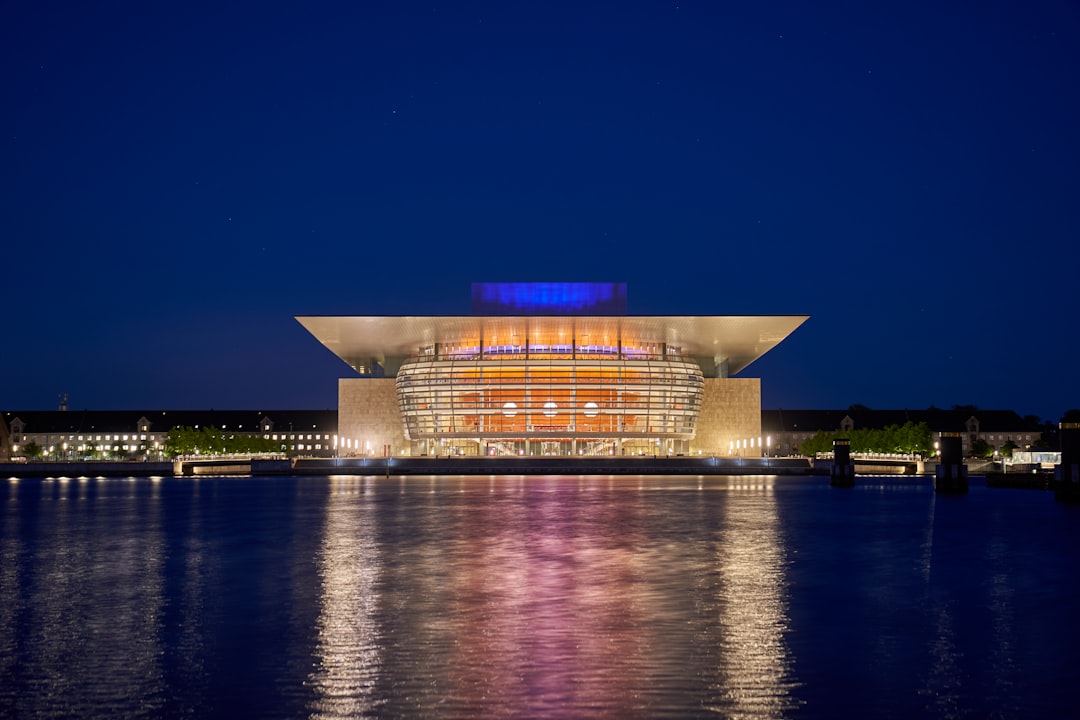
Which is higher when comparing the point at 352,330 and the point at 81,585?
the point at 352,330

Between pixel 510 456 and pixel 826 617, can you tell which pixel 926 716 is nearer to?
pixel 826 617

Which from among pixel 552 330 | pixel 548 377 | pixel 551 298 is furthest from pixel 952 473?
pixel 551 298

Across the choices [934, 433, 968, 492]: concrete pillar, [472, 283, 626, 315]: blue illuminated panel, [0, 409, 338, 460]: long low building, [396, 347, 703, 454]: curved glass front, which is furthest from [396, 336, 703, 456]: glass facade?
[0, 409, 338, 460]: long low building

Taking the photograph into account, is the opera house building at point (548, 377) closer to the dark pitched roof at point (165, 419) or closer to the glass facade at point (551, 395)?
the glass facade at point (551, 395)

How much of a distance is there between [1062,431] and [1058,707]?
1360 inches

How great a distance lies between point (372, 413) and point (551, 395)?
18506 millimetres

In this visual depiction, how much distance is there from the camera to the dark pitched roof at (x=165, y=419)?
476 ft

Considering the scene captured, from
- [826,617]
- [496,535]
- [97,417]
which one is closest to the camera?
[826,617]

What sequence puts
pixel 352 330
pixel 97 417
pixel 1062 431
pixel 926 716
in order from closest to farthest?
1. pixel 926 716
2. pixel 1062 431
3. pixel 352 330
4. pixel 97 417

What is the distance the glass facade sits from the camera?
286ft

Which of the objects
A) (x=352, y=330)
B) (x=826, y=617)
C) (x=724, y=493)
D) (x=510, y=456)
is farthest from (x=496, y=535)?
(x=510, y=456)

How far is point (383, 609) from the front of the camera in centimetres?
1345

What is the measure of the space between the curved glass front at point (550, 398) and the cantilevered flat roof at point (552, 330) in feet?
6.35

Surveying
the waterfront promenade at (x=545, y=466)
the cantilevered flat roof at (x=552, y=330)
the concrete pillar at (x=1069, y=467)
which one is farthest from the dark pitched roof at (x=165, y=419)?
the concrete pillar at (x=1069, y=467)
